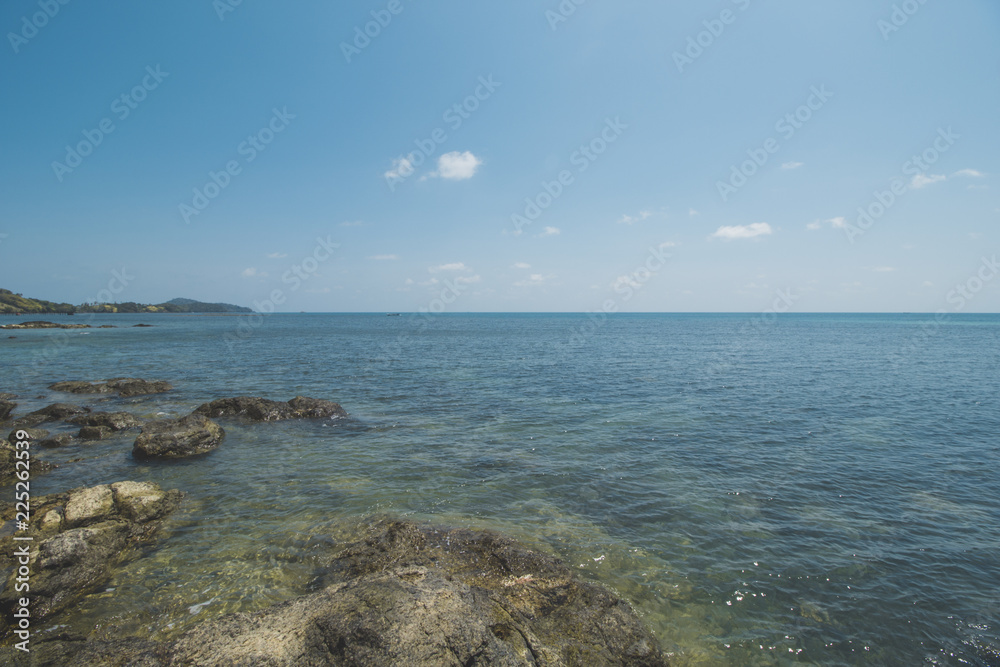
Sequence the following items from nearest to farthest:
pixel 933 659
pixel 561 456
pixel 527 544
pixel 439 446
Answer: pixel 933 659 → pixel 527 544 → pixel 561 456 → pixel 439 446

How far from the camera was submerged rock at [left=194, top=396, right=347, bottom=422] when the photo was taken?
75.1ft

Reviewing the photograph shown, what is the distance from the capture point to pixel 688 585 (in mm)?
Answer: 9266

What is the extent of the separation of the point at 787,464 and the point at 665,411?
8568 millimetres

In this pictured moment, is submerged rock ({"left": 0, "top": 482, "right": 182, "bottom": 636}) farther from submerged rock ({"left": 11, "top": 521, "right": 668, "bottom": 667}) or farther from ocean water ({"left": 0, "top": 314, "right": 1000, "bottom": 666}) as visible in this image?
submerged rock ({"left": 11, "top": 521, "right": 668, "bottom": 667})

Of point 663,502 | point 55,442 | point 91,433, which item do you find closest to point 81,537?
point 55,442

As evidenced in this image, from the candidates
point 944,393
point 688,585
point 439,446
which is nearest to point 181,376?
point 439,446

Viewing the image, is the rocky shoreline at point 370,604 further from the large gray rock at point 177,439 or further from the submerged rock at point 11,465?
the large gray rock at point 177,439

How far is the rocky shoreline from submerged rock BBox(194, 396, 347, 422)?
10624 millimetres

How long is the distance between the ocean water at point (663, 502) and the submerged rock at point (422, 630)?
4.79 ft

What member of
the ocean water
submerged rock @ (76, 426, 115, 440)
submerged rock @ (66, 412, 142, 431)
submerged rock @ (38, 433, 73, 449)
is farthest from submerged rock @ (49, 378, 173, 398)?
submerged rock @ (38, 433, 73, 449)

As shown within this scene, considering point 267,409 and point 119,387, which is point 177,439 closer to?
point 267,409

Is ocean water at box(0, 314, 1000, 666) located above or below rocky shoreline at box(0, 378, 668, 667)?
below

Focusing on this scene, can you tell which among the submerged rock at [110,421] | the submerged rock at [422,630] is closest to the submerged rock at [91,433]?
the submerged rock at [110,421]

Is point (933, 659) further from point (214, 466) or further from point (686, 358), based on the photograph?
point (686, 358)
